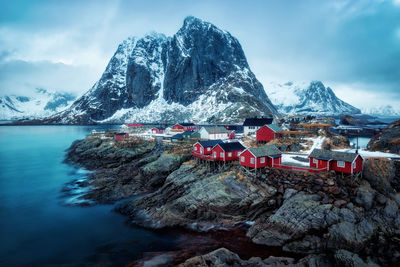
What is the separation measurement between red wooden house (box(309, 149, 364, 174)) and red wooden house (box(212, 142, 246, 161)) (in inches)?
475

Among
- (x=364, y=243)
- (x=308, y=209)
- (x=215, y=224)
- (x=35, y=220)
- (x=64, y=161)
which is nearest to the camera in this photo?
(x=364, y=243)

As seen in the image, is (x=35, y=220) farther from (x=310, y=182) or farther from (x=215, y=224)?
(x=310, y=182)

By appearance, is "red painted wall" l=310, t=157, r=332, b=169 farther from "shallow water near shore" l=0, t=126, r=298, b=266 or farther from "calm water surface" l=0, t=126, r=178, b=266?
"calm water surface" l=0, t=126, r=178, b=266

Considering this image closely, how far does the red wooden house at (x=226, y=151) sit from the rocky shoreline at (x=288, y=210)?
2542 mm

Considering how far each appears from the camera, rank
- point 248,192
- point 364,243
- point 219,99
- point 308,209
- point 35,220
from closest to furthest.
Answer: point 364,243
point 308,209
point 248,192
point 35,220
point 219,99

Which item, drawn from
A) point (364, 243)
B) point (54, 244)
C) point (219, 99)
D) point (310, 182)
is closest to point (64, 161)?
point (54, 244)

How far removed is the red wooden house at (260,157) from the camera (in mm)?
31562

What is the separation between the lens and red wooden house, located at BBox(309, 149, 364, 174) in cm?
2795

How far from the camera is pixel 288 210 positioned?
A: 24562 mm

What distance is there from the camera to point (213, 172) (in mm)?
37219

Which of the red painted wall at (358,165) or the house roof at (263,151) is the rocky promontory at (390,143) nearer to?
the red painted wall at (358,165)

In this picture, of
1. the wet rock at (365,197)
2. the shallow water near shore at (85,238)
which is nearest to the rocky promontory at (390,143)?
the wet rock at (365,197)

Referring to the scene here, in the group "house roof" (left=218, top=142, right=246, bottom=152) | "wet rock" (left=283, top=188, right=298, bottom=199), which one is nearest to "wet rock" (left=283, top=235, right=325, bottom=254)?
"wet rock" (left=283, top=188, right=298, bottom=199)

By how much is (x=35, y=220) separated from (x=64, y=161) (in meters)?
41.0
